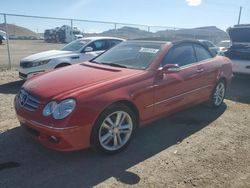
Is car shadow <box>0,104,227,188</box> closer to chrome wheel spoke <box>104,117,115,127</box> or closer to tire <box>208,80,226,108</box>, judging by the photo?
chrome wheel spoke <box>104,117,115,127</box>

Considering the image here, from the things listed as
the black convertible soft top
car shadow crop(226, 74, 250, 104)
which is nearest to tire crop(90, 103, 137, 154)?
car shadow crop(226, 74, 250, 104)

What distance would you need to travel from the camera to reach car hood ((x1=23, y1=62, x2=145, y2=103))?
152 inches

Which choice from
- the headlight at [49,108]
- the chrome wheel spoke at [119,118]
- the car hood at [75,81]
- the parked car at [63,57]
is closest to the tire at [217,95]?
the car hood at [75,81]

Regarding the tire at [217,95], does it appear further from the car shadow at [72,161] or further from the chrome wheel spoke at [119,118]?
the chrome wheel spoke at [119,118]

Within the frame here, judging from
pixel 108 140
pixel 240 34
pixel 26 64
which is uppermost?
pixel 240 34

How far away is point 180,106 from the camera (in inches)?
206

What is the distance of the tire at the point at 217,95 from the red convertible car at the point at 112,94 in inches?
17.7

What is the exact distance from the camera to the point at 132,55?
17.0ft

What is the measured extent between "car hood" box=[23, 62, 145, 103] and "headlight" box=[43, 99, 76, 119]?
0.09 m

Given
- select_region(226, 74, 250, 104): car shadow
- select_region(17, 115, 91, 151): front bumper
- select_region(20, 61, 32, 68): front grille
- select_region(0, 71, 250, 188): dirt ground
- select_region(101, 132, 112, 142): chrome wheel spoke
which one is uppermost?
select_region(20, 61, 32, 68): front grille

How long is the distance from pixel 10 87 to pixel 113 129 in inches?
205

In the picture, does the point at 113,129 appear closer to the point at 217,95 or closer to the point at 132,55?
the point at 132,55

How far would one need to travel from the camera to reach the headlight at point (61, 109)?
3646 millimetres

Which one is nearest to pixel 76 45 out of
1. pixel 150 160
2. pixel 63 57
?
pixel 63 57
